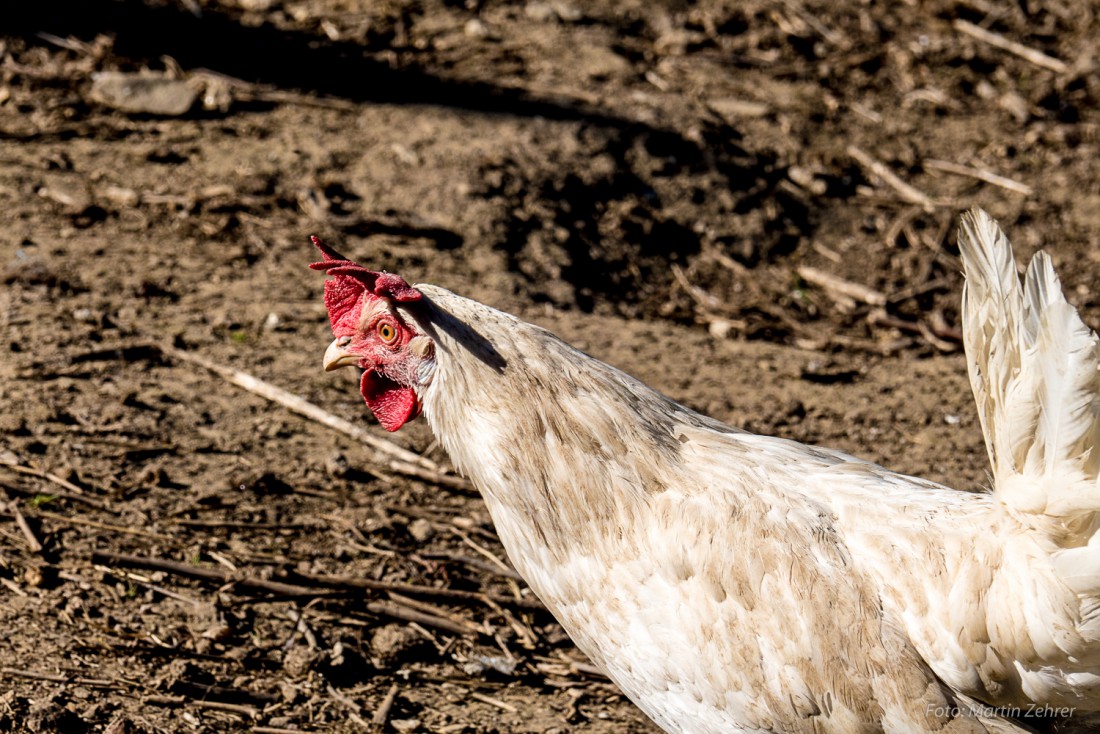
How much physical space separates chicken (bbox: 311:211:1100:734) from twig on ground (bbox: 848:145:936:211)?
530 centimetres

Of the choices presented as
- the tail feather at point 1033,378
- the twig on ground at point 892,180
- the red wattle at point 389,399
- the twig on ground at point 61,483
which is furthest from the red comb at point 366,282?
the twig on ground at point 892,180

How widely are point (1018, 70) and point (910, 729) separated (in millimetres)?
8339

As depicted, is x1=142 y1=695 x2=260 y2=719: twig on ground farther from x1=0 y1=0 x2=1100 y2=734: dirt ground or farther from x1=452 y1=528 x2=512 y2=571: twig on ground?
x1=452 y1=528 x2=512 y2=571: twig on ground

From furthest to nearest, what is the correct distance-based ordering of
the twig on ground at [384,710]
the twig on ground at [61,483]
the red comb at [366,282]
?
the twig on ground at [61,483]
the twig on ground at [384,710]
the red comb at [366,282]

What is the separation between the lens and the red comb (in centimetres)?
356

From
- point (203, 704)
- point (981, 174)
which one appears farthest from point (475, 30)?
point (203, 704)

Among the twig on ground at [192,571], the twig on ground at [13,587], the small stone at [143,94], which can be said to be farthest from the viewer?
the small stone at [143,94]

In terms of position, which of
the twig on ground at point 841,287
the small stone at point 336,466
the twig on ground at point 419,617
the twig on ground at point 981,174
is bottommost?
the twig on ground at point 419,617

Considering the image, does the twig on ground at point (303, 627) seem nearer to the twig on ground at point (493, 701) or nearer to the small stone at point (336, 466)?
the twig on ground at point (493, 701)

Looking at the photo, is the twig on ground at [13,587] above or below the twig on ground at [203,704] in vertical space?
above

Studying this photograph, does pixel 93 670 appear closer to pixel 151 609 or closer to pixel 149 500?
pixel 151 609

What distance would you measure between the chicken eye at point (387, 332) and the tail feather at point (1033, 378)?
178 cm

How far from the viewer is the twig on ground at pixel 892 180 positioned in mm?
8477

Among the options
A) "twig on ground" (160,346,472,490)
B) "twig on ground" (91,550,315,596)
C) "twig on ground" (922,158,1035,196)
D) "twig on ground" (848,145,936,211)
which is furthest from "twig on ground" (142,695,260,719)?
"twig on ground" (922,158,1035,196)
